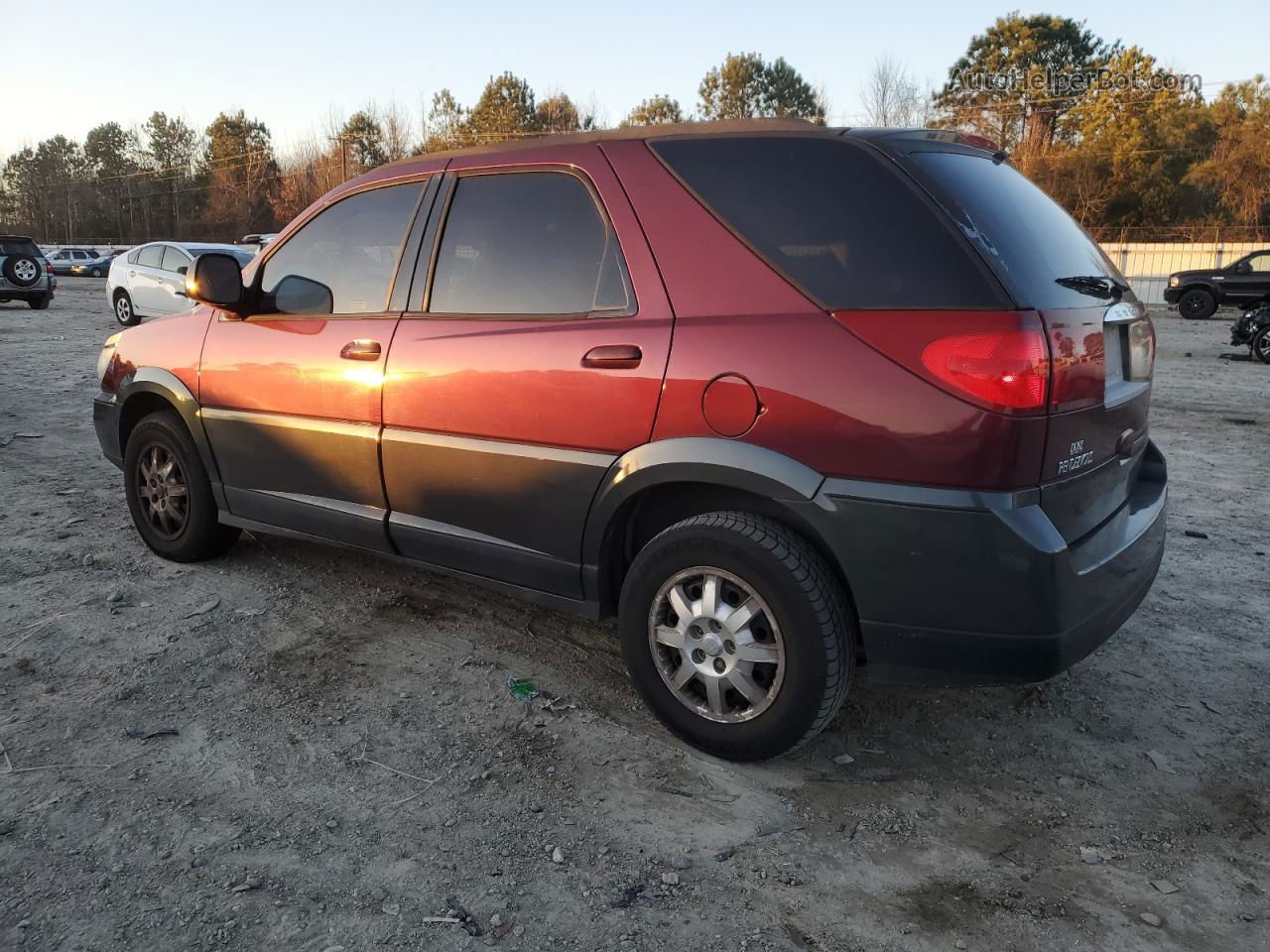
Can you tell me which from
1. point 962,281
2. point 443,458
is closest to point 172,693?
point 443,458

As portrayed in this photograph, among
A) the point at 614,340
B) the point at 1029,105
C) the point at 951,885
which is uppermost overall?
the point at 1029,105

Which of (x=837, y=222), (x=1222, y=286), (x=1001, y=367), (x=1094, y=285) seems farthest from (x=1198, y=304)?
(x=1001, y=367)

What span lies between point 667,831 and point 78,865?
1524 millimetres

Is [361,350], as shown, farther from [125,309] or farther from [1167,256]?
[1167,256]

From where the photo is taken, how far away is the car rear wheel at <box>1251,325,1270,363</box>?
45.2 feet

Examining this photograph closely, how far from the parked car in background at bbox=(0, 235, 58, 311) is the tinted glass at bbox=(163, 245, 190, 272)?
18.2ft

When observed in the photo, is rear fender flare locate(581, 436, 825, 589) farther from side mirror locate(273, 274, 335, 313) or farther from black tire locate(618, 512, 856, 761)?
side mirror locate(273, 274, 335, 313)

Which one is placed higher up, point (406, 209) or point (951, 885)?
point (406, 209)

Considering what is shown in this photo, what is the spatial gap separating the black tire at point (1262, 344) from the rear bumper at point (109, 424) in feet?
49.7

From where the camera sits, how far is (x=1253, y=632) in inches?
153

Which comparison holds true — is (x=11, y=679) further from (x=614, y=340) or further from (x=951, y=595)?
(x=951, y=595)

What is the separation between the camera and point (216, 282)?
13.1 ft

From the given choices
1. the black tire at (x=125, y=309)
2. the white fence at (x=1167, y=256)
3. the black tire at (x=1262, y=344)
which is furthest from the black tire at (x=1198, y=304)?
the black tire at (x=125, y=309)

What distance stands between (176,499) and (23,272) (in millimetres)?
19499
